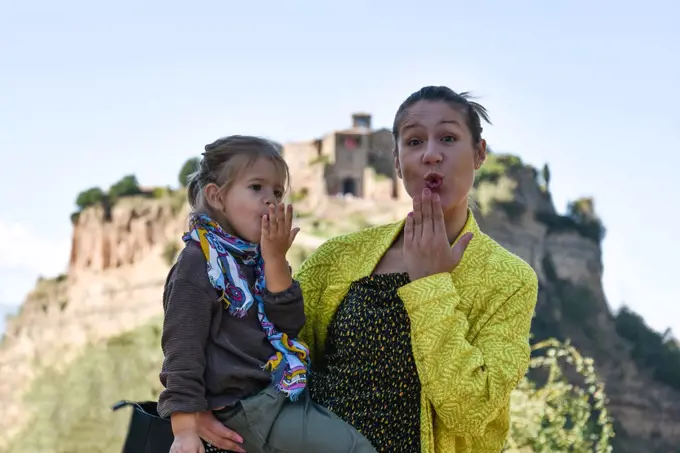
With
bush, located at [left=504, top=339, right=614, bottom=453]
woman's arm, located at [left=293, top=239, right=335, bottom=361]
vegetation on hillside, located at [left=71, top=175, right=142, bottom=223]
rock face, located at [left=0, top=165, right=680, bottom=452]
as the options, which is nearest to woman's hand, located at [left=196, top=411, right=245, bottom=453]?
woman's arm, located at [left=293, top=239, right=335, bottom=361]

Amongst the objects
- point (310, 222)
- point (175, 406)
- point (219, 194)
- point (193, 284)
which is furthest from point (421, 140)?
point (310, 222)

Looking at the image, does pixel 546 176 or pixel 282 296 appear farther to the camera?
pixel 546 176

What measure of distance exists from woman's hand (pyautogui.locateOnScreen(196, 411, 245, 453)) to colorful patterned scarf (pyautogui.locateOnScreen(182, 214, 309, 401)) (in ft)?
0.60

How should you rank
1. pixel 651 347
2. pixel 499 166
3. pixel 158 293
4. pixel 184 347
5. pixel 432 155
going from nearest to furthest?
pixel 184 347
pixel 432 155
pixel 158 293
pixel 499 166
pixel 651 347

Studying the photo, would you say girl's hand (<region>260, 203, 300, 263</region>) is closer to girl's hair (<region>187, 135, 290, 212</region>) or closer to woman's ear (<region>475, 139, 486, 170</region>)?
girl's hair (<region>187, 135, 290, 212</region>)

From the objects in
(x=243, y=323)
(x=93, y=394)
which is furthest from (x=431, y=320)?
(x=93, y=394)

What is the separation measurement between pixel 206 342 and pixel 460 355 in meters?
0.69

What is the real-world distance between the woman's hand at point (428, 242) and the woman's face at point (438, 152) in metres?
0.11

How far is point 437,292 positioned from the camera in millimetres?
2656

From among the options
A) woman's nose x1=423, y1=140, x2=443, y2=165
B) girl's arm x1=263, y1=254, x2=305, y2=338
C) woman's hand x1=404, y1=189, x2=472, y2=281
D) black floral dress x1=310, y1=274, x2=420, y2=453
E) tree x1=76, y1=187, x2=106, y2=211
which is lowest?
black floral dress x1=310, y1=274, x2=420, y2=453

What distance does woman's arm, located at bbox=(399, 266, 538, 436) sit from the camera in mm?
2570

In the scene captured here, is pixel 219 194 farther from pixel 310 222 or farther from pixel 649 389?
pixel 649 389

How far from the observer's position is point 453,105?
9.48 ft

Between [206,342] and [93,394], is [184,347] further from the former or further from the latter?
[93,394]
